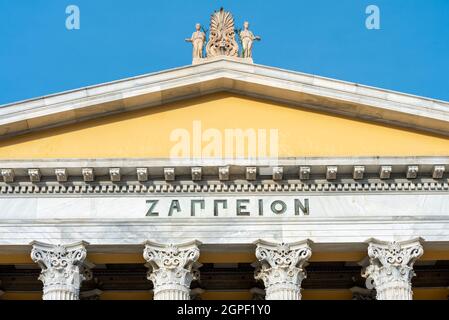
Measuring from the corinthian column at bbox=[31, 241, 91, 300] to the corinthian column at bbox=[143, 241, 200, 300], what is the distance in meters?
1.77

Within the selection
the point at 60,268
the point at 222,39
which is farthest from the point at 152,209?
the point at 222,39

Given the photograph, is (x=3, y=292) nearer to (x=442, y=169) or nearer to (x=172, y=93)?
(x=172, y=93)

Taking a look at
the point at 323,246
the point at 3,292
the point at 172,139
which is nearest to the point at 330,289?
the point at 323,246

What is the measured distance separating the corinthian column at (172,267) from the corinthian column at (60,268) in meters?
1.77

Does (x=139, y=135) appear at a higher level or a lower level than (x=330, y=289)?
higher

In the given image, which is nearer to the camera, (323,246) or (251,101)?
(323,246)

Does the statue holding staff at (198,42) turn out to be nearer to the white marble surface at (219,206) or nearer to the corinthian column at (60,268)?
the white marble surface at (219,206)

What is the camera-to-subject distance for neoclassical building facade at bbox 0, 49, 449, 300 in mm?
34531

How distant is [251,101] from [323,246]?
493cm

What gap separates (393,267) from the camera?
112ft

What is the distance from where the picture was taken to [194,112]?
36750mm

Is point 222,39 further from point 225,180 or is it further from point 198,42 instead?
point 225,180

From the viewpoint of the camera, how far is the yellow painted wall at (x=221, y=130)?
36031 mm

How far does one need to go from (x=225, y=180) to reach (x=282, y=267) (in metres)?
2.90
